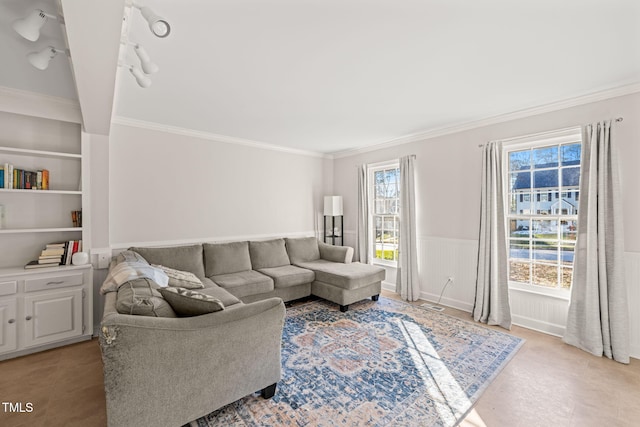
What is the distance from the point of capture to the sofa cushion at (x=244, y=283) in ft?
11.1

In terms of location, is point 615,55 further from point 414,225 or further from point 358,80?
point 414,225

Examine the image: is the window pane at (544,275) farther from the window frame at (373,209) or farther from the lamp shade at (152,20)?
the lamp shade at (152,20)

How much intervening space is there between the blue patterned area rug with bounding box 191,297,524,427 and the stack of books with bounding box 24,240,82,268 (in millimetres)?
2287

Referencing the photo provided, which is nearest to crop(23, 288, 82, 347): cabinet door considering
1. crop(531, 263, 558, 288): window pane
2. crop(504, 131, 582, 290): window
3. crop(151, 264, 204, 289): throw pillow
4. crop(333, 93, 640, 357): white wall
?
crop(151, 264, 204, 289): throw pillow

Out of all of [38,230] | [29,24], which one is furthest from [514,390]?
[38,230]

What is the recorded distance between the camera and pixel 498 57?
218cm

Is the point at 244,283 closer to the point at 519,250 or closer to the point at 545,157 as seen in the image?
the point at 519,250

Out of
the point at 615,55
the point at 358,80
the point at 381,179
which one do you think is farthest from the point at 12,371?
the point at 615,55

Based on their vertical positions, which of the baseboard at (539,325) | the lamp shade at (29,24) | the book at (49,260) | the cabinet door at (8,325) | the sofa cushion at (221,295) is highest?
the lamp shade at (29,24)

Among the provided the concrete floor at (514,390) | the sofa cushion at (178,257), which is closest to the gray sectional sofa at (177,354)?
the concrete floor at (514,390)

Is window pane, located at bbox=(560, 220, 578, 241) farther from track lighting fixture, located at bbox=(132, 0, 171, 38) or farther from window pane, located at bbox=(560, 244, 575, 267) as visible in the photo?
track lighting fixture, located at bbox=(132, 0, 171, 38)

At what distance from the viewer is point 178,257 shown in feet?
11.6

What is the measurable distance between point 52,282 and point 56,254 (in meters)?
0.29

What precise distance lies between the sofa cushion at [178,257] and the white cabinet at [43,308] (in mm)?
576
